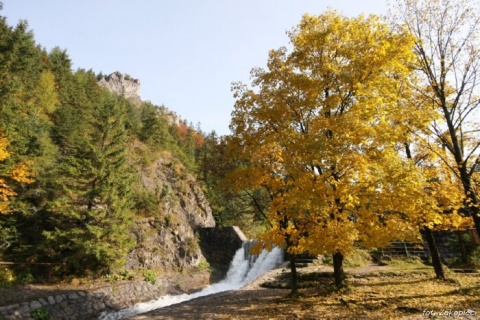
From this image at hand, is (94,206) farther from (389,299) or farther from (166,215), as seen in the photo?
(389,299)

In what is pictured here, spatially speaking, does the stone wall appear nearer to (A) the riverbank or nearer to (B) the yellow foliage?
(A) the riverbank

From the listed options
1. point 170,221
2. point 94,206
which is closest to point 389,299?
point 94,206

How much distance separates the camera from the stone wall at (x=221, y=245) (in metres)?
28.8

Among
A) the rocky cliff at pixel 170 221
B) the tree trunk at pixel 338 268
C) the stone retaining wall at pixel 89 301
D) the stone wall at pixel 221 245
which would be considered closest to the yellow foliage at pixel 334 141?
the tree trunk at pixel 338 268

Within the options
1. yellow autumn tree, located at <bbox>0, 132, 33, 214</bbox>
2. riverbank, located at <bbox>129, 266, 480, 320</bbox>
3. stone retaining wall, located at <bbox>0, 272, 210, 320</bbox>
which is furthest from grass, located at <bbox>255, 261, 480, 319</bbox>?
yellow autumn tree, located at <bbox>0, 132, 33, 214</bbox>

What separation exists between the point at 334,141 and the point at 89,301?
1581 centimetres

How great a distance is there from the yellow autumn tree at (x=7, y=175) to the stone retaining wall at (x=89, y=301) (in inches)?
248

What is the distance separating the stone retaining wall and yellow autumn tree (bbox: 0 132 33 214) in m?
6.30

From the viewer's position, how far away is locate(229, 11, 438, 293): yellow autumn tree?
27.7 ft

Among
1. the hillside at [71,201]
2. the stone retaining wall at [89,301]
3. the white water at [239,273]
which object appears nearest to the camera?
the stone retaining wall at [89,301]

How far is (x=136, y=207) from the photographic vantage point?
2553 centimetres

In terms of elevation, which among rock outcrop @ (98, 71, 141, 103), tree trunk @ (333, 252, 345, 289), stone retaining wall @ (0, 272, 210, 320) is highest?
rock outcrop @ (98, 71, 141, 103)

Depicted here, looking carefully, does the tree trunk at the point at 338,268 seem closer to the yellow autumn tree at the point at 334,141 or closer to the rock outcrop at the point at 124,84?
the yellow autumn tree at the point at 334,141

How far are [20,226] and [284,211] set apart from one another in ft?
60.5
